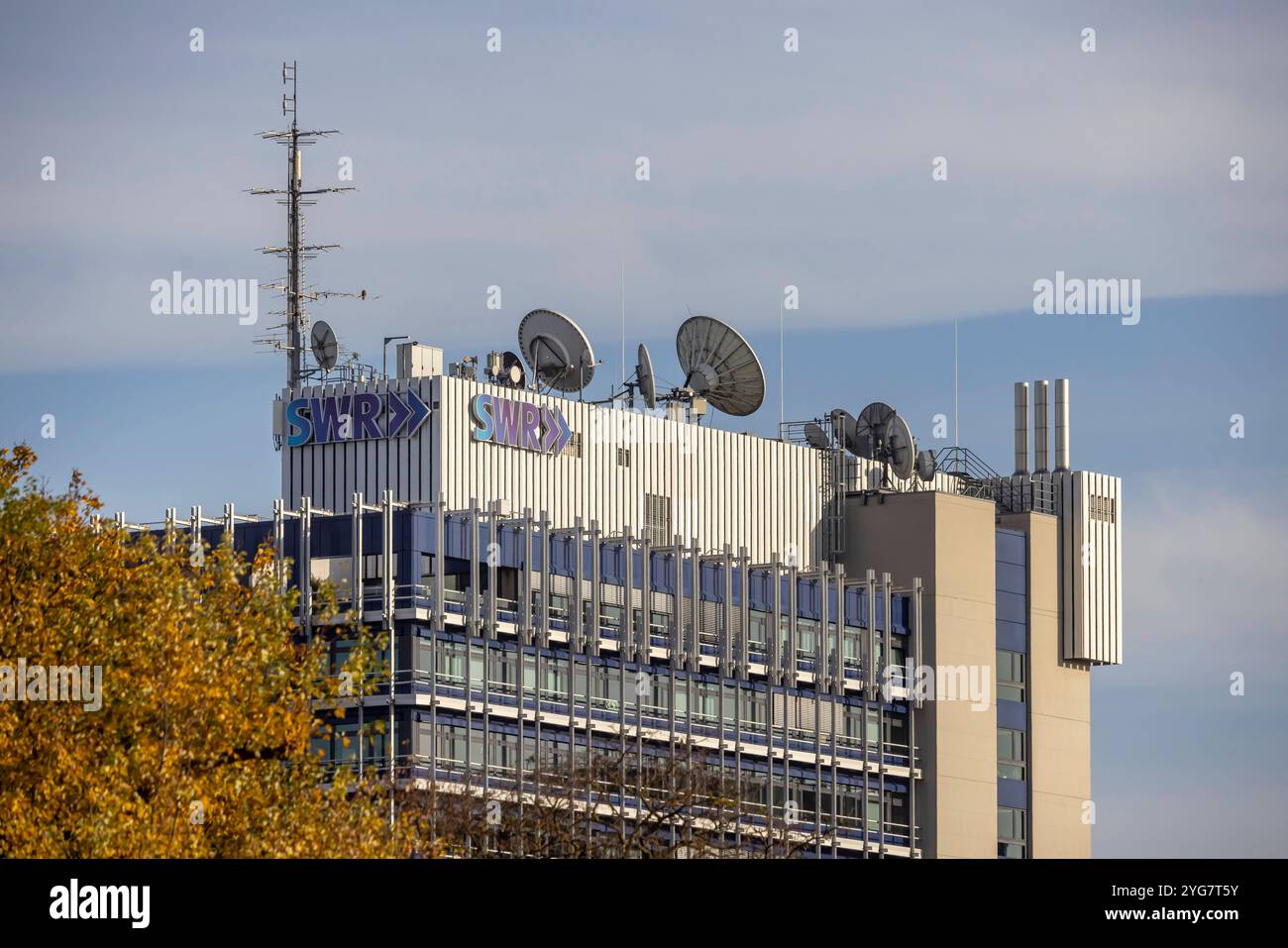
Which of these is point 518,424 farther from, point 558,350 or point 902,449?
point 902,449

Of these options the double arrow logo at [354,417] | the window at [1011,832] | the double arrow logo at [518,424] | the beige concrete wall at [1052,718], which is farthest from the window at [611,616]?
the beige concrete wall at [1052,718]

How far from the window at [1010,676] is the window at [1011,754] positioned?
6.62ft

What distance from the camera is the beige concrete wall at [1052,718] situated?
14325cm

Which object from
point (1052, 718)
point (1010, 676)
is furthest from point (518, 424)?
point (1052, 718)

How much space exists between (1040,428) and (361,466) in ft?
161

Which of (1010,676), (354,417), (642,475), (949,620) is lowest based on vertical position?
(1010,676)

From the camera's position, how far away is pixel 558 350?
4808 inches

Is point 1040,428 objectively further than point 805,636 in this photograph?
Yes

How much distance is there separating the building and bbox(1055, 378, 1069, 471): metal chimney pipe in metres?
0.16

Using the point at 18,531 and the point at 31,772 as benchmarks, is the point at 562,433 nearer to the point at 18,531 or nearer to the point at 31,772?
the point at 18,531

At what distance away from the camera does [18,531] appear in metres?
75.8

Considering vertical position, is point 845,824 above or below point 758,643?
below
